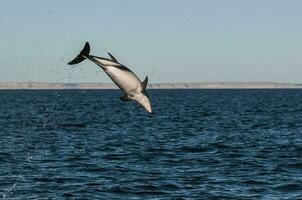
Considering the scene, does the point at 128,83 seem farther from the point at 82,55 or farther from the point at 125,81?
the point at 82,55

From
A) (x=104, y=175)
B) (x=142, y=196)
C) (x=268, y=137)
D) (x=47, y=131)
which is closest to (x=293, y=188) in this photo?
(x=142, y=196)

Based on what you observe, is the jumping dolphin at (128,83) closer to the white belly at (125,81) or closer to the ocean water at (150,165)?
the white belly at (125,81)

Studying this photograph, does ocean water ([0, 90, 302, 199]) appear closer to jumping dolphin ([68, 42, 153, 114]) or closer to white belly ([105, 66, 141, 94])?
jumping dolphin ([68, 42, 153, 114])

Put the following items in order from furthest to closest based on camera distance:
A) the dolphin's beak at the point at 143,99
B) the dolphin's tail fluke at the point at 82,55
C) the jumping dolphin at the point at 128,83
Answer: the dolphin's tail fluke at the point at 82,55 → the dolphin's beak at the point at 143,99 → the jumping dolphin at the point at 128,83

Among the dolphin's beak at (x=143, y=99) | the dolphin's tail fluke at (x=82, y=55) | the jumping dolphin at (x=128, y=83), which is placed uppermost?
the dolphin's tail fluke at (x=82, y=55)

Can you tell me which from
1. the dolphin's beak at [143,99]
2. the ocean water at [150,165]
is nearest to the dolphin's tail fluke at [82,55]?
the dolphin's beak at [143,99]

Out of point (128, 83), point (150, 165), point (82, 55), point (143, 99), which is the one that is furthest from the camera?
point (150, 165)

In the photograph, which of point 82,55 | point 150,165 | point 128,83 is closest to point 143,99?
point 128,83

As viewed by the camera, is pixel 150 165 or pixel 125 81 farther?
pixel 150 165

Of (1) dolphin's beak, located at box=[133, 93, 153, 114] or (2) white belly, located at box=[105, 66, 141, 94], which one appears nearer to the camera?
(2) white belly, located at box=[105, 66, 141, 94]

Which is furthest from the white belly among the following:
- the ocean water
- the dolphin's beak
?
the ocean water

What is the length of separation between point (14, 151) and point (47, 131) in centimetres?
1971

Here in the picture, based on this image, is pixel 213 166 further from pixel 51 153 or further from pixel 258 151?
pixel 51 153

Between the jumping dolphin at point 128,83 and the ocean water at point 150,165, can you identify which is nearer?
the jumping dolphin at point 128,83
